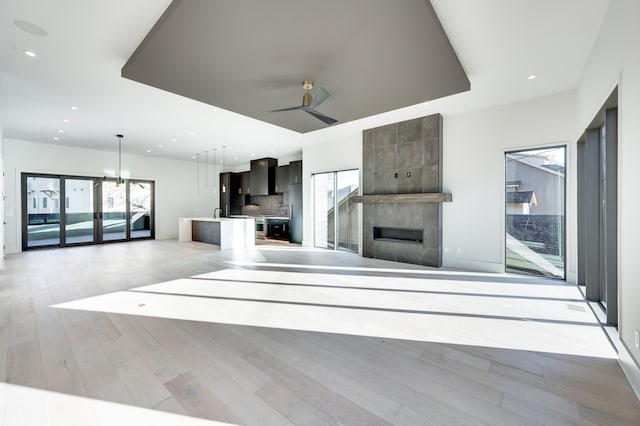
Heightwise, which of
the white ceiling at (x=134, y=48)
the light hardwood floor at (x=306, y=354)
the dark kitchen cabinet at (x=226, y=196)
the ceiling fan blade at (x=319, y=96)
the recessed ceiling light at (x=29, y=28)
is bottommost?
the light hardwood floor at (x=306, y=354)

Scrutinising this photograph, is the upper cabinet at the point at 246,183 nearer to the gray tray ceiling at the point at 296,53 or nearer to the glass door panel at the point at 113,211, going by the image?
the glass door panel at the point at 113,211

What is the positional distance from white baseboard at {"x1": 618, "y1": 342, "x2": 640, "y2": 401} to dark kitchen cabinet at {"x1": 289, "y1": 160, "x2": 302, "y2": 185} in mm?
7742

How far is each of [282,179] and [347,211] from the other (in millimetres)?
3422

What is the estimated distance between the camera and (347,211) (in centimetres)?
726

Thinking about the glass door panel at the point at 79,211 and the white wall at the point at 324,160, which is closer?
the white wall at the point at 324,160

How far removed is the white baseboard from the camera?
5.67 ft

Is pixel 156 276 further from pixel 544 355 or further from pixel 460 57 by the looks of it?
pixel 460 57

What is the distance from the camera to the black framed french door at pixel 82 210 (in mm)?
7566

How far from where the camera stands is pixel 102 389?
1.71 meters

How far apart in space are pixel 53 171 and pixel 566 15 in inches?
456

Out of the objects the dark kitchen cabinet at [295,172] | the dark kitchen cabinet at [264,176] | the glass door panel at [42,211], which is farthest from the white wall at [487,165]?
the glass door panel at [42,211]

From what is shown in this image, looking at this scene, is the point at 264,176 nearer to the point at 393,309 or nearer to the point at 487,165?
the point at 487,165

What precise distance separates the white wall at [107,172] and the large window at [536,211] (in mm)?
10802

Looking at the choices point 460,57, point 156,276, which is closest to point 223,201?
point 156,276
